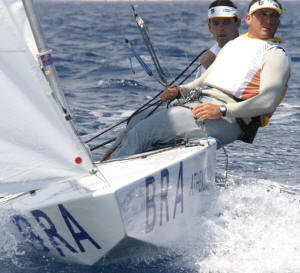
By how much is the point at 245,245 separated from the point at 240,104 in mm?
669

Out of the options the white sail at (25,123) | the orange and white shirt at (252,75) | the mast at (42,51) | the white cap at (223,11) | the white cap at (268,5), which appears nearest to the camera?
the white sail at (25,123)

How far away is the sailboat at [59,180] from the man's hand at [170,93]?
0.75 m

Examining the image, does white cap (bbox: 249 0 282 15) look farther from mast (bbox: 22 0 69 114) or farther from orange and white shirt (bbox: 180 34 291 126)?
mast (bbox: 22 0 69 114)

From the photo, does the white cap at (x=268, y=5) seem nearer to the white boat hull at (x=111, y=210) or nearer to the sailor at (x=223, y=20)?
the sailor at (x=223, y=20)

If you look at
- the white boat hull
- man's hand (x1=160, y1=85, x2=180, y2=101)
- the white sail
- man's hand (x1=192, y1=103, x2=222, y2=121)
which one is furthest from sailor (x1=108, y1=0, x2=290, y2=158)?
the white sail

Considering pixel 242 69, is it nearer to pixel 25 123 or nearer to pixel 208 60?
pixel 208 60

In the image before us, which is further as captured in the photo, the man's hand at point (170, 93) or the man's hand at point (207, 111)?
the man's hand at point (170, 93)

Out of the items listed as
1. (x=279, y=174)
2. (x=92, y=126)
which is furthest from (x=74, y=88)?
(x=279, y=174)

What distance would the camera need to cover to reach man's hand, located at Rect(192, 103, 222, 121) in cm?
283

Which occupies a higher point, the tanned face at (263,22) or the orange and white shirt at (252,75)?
the tanned face at (263,22)

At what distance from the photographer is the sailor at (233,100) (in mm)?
2830

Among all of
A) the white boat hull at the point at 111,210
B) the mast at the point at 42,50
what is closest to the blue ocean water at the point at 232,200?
the white boat hull at the point at 111,210

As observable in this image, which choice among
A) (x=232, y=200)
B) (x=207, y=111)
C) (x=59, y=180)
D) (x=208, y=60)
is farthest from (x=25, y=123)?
(x=208, y=60)

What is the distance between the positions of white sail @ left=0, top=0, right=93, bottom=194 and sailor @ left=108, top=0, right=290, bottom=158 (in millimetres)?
823
